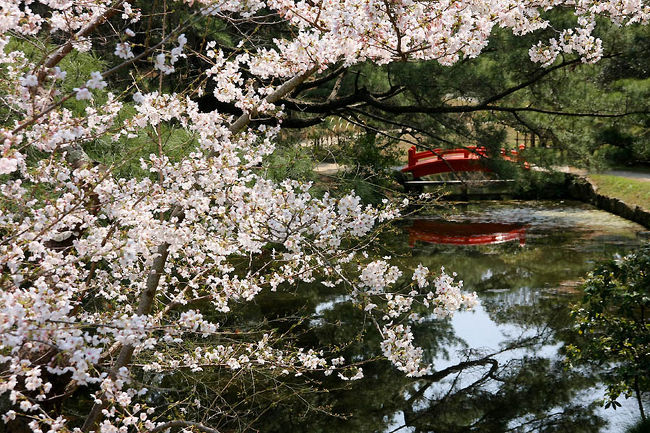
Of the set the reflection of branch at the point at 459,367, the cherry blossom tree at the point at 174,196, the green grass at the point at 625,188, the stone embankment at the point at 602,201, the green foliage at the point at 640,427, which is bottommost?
the reflection of branch at the point at 459,367

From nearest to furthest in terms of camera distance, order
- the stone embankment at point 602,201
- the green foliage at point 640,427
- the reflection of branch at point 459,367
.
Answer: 1. the green foliage at point 640,427
2. the reflection of branch at point 459,367
3. the stone embankment at point 602,201

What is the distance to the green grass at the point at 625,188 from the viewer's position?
34.5ft

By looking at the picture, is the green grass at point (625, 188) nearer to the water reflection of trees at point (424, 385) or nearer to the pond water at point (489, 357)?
the pond water at point (489, 357)

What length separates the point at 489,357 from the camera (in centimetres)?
528

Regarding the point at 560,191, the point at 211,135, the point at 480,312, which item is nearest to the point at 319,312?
the point at 480,312

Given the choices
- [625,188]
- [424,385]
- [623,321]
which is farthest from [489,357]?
[625,188]

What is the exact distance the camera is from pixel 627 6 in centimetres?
360

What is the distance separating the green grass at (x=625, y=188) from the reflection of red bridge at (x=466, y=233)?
1.81m

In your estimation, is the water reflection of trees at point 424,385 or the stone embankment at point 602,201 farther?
the stone embankment at point 602,201

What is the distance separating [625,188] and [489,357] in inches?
287

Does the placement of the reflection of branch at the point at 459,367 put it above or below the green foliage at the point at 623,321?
below

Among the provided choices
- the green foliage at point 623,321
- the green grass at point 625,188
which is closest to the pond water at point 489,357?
the green foliage at point 623,321

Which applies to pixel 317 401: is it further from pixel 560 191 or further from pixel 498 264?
pixel 560 191

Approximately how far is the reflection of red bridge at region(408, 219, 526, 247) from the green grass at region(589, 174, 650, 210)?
5.95ft
